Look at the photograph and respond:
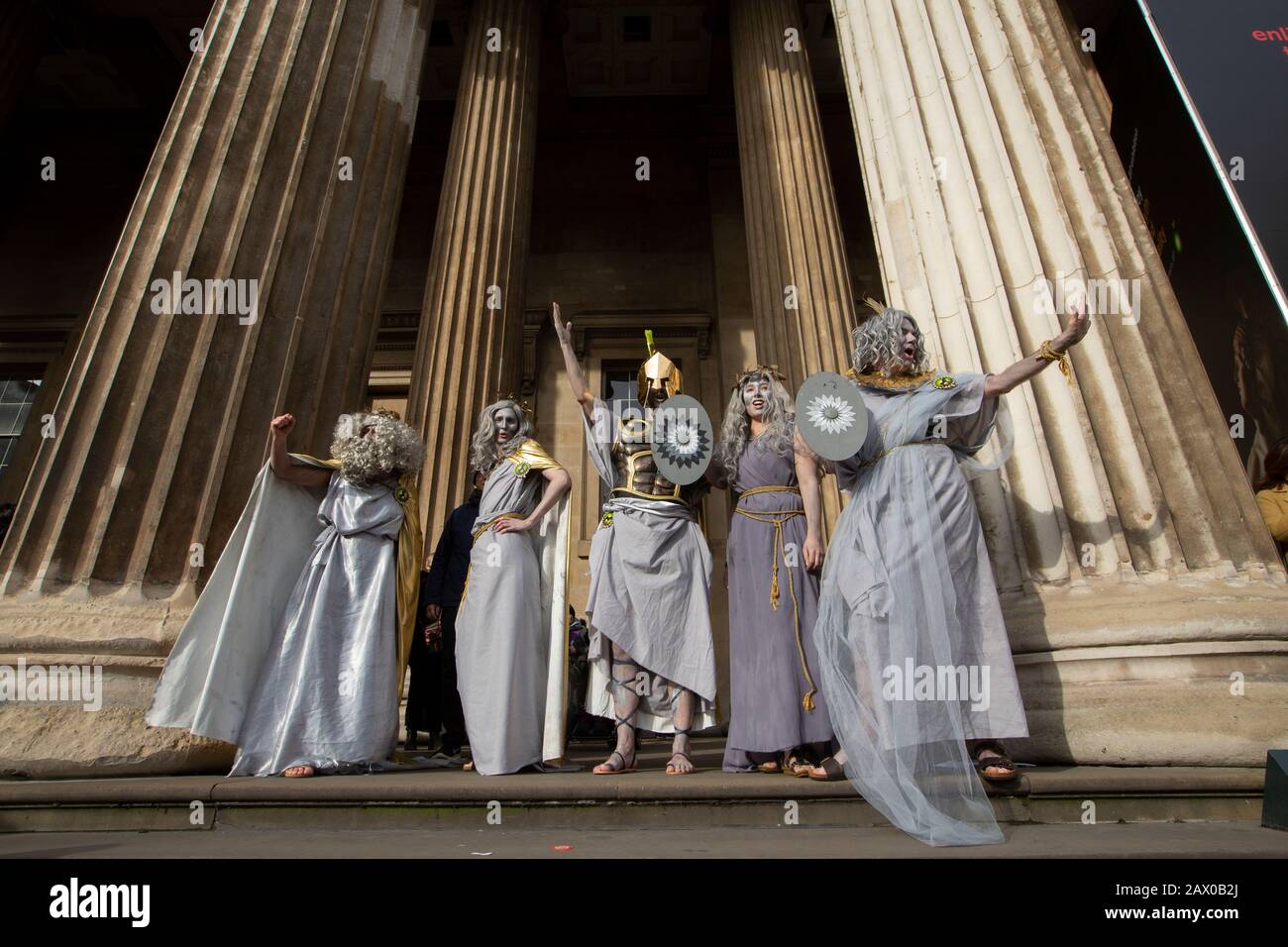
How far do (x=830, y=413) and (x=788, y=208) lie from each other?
21.3 feet

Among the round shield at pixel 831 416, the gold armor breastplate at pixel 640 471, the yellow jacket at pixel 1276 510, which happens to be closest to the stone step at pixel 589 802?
the round shield at pixel 831 416

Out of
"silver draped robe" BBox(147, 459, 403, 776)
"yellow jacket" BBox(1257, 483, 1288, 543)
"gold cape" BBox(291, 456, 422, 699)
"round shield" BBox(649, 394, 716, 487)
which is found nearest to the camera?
"silver draped robe" BBox(147, 459, 403, 776)

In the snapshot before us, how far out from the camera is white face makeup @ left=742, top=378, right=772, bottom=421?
412 cm

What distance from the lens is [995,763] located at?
2.83 meters

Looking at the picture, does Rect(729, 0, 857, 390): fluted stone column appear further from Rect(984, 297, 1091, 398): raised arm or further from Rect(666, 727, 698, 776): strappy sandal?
Rect(666, 727, 698, 776): strappy sandal

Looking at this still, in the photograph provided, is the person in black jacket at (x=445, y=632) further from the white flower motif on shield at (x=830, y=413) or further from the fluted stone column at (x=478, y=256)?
the fluted stone column at (x=478, y=256)

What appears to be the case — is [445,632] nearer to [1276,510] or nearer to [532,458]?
[532,458]

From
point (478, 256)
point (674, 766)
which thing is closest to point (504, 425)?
point (674, 766)

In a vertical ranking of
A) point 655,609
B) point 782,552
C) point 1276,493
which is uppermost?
point 1276,493

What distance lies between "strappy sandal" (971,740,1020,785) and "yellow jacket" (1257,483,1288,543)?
3.13 m

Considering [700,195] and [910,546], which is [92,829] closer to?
[910,546]

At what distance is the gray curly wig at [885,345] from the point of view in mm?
3707

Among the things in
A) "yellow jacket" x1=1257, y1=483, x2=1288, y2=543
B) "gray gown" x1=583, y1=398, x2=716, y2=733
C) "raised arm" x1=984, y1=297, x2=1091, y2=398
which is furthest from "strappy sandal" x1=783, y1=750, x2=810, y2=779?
"yellow jacket" x1=1257, y1=483, x2=1288, y2=543

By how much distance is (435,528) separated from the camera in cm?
742
